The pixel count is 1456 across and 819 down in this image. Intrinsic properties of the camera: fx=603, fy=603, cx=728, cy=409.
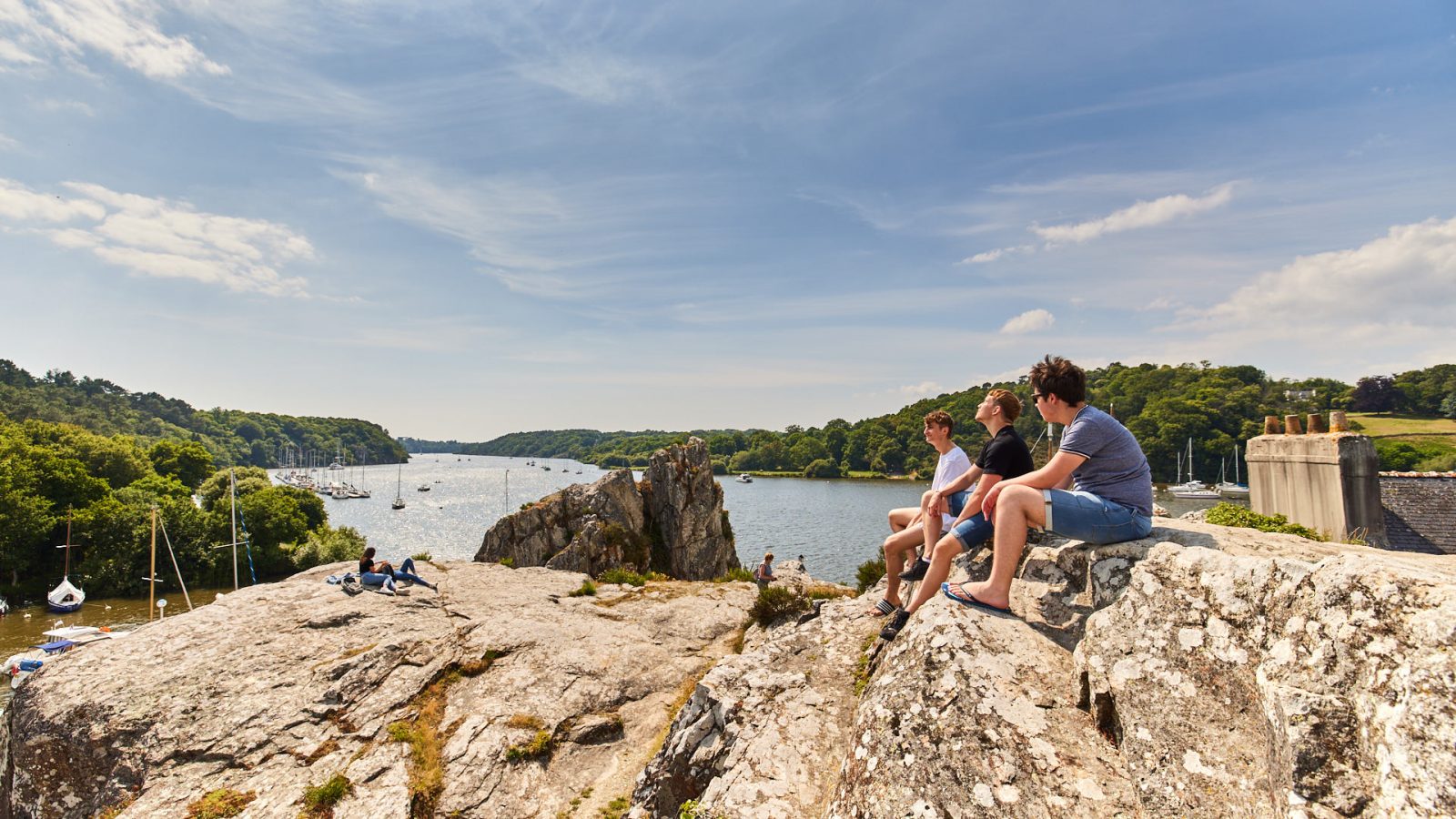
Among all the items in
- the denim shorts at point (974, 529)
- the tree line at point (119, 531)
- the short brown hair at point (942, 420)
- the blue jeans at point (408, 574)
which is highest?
the short brown hair at point (942, 420)

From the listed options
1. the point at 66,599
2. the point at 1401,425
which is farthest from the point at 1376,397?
the point at 66,599

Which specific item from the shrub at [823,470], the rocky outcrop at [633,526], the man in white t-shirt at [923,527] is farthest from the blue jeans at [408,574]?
the shrub at [823,470]

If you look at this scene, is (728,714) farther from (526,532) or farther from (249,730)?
(526,532)

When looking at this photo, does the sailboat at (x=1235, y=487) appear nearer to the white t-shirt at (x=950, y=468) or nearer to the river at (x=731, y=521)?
the river at (x=731, y=521)

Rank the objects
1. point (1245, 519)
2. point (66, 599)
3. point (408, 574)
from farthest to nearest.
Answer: point (66, 599) < point (408, 574) < point (1245, 519)

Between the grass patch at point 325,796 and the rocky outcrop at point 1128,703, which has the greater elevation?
the rocky outcrop at point 1128,703

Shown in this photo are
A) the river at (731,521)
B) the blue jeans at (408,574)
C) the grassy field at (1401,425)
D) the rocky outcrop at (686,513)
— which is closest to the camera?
the blue jeans at (408,574)

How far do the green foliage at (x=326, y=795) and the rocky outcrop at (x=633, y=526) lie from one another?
63.6 ft

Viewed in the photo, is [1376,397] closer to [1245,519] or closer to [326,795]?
[1245,519]

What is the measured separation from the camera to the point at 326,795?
323 inches

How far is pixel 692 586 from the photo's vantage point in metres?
18.1

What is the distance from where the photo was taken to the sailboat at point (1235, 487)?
89.8 metres

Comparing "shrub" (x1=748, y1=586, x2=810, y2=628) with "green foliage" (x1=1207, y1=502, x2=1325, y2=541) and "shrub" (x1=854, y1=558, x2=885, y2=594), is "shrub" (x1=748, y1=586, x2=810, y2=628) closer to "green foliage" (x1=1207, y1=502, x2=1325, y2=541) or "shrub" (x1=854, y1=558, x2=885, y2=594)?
"shrub" (x1=854, y1=558, x2=885, y2=594)

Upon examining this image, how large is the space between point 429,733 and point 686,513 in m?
29.9
